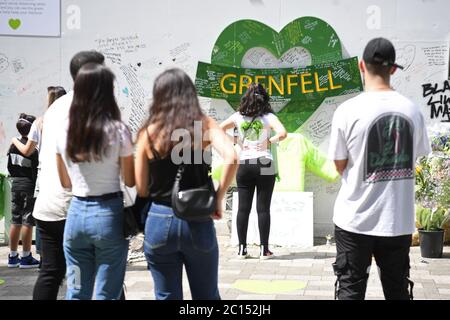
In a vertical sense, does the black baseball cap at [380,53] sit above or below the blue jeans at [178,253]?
above

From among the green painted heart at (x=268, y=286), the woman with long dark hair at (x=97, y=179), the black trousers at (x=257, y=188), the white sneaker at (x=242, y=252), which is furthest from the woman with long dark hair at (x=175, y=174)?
the white sneaker at (x=242, y=252)

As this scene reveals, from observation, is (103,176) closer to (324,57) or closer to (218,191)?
(218,191)

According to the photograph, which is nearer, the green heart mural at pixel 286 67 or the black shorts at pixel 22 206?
the black shorts at pixel 22 206

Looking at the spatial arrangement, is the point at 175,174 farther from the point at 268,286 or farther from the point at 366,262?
the point at 268,286

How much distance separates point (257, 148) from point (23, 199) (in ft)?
8.14

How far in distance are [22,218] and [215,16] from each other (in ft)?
11.1

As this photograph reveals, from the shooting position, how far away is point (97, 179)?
353 cm

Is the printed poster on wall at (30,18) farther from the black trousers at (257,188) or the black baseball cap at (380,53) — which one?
the black baseball cap at (380,53)

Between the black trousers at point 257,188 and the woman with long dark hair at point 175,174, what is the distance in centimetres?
313

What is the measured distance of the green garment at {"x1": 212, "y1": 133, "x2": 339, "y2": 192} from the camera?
7.81 m

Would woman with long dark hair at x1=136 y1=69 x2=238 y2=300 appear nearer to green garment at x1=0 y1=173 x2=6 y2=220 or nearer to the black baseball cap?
the black baseball cap

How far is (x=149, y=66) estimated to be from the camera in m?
Result: 8.20

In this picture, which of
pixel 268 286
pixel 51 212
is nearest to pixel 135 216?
pixel 51 212

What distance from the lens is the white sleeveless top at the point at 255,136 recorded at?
6.62 metres
